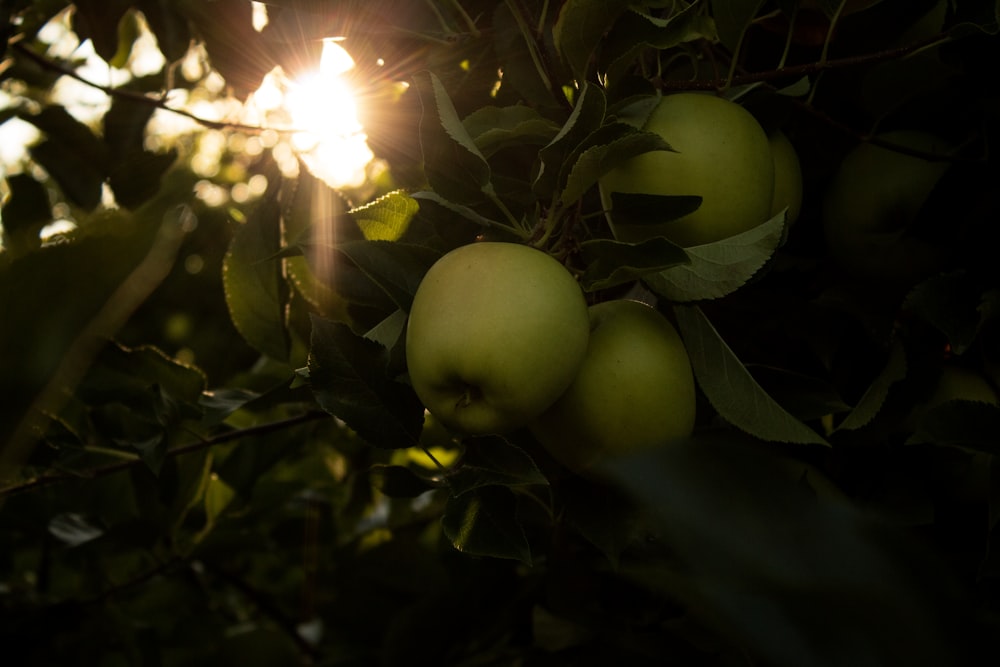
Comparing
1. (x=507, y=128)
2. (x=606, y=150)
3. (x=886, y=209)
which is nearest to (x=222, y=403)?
(x=507, y=128)

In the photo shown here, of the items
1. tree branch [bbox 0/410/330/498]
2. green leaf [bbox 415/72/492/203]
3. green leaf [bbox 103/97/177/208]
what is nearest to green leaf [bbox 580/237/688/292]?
green leaf [bbox 415/72/492/203]

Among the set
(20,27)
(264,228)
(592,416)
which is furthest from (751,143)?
(20,27)

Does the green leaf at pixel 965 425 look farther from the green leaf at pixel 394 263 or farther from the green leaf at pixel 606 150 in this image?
the green leaf at pixel 394 263

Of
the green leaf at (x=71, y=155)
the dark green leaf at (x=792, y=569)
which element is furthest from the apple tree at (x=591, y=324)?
the green leaf at (x=71, y=155)

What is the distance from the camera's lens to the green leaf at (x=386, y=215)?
2.71ft

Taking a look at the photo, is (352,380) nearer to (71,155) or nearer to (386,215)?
(386,215)

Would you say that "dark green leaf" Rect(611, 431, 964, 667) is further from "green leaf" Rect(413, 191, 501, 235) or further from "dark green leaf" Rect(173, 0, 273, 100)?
"dark green leaf" Rect(173, 0, 273, 100)

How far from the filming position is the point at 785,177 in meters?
0.90

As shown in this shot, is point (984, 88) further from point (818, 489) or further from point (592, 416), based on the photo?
point (592, 416)

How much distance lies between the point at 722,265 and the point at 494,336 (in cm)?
23

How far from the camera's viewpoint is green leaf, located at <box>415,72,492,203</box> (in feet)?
2.43

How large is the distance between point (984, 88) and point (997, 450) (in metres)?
0.44

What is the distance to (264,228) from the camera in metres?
1.13

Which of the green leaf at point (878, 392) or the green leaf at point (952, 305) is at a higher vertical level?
the green leaf at point (952, 305)
